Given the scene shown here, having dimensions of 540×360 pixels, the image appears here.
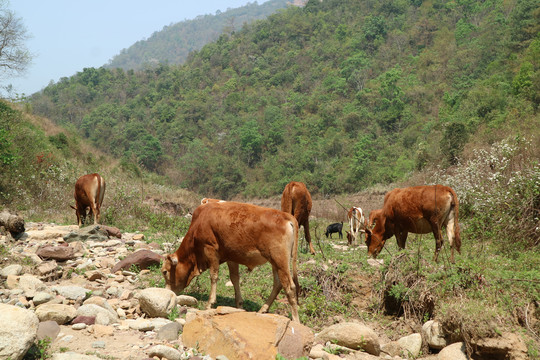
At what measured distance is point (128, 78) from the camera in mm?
89312

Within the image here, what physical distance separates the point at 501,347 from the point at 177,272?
471 centimetres

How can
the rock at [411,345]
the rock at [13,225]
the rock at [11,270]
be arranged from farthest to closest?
the rock at [13,225]
the rock at [11,270]
the rock at [411,345]

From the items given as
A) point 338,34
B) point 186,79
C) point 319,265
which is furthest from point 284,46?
point 319,265

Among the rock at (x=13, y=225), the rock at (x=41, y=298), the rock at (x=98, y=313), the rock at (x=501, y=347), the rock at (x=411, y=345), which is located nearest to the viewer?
the rock at (x=501, y=347)

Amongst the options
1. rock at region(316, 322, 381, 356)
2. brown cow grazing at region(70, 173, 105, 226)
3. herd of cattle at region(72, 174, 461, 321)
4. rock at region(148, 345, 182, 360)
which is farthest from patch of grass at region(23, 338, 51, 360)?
brown cow grazing at region(70, 173, 105, 226)

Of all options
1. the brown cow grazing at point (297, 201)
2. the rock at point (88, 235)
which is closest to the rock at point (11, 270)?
the rock at point (88, 235)

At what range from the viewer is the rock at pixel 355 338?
242 inches

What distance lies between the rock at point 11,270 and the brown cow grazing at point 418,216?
291 inches

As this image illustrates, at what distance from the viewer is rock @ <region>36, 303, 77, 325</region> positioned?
18.9ft

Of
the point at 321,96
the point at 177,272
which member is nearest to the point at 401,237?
the point at 177,272

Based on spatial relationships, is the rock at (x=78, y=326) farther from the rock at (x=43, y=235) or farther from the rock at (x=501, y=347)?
the rock at (x=43, y=235)

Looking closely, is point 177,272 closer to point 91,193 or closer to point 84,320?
point 84,320

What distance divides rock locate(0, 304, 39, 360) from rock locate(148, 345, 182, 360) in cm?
120

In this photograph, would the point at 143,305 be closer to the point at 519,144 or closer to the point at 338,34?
the point at 519,144
